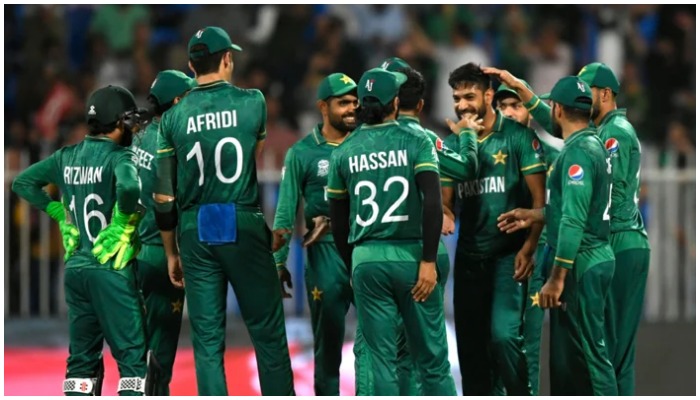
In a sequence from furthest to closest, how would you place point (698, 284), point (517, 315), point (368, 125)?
point (698, 284) → point (517, 315) → point (368, 125)

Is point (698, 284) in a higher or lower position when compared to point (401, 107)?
lower

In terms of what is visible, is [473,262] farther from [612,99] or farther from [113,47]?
[113,47]

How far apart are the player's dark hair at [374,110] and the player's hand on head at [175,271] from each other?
53.4 inches

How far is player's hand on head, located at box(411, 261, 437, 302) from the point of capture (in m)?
7.44

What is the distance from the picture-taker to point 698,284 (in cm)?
1253

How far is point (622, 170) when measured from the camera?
26.7 feet

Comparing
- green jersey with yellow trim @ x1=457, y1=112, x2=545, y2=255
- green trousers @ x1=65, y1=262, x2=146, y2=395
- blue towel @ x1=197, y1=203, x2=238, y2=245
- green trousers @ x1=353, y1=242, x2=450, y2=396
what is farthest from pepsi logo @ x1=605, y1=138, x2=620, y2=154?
green trousers @ x1=65, y1=262, x2=146, y2=395

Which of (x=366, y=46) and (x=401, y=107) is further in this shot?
(x=366, y=46)

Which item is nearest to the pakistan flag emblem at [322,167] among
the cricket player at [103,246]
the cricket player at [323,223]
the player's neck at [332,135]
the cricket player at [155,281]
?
the cricket player at [323,223]

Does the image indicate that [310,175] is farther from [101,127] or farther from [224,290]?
[101,127]

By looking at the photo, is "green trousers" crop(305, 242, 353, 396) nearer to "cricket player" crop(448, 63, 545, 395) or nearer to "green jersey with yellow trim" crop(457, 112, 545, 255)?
"cricket player" crop(448, 63, 545, 395)

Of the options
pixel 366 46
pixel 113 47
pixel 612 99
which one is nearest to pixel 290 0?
pixel 366 46

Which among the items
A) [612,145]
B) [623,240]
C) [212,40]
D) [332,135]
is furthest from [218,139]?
[623,240]

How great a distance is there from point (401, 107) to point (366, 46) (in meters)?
8.47
